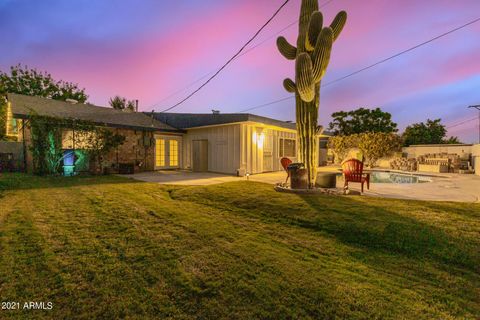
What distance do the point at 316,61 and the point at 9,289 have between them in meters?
7.08

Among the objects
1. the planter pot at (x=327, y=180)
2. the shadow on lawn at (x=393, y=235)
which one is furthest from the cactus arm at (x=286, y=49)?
the shadow on lawn at (x=393, y=235)

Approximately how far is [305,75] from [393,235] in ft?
14.4

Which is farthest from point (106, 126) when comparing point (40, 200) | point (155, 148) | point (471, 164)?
point (471, 164)

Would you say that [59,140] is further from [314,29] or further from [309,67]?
[314,29]

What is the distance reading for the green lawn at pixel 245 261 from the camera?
66.7 inches

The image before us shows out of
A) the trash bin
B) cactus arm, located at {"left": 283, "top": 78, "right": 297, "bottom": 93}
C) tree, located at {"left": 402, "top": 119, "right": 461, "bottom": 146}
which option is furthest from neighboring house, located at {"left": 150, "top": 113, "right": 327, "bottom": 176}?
tree, located at {"left": 402, "top": 119, "right": 461, "bottom": 146}

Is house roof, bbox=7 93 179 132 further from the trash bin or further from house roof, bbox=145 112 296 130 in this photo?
the trash bin

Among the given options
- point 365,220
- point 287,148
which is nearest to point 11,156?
point 287,148

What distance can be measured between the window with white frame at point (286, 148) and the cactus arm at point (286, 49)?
6.73 m

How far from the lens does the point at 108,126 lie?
11492 millimetres

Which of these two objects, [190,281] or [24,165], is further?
[24,165]

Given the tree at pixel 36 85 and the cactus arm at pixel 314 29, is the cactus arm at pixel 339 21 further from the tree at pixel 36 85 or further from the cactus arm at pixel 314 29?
the tree at pixel 36 85

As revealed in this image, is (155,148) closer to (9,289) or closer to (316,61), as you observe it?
(316,61)

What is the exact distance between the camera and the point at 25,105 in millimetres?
11172
